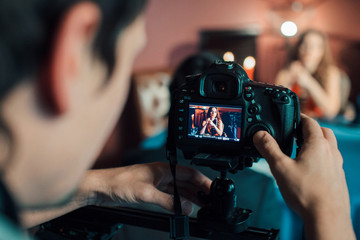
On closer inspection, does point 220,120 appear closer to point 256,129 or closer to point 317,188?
point 256,129

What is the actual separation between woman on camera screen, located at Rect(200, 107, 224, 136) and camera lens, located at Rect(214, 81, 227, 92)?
0.04m

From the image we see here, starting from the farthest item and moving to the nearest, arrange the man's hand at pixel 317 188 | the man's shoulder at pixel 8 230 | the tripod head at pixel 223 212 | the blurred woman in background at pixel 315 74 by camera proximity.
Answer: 1. the blurred woman in background at pixel 315 74
2. the tripod head at pixel 223 212
3. the man's hand at pixel 317 188
4. the man's shoulder at pixel 8 230

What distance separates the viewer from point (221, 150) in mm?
652

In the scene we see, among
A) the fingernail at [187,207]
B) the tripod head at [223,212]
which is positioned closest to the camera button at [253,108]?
the tripod head at [223,212]

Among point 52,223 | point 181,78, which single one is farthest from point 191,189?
point 181,78

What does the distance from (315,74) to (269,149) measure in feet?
7.10

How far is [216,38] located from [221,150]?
2.69m

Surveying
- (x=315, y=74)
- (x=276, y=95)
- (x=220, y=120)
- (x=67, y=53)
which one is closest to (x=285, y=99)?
(x=276, y=95)

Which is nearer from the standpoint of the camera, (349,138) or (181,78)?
(349,138)

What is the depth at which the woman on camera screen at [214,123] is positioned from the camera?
2.10 ft

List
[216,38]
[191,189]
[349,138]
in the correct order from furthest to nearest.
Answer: [216,38] < [349,138] < [191,189]

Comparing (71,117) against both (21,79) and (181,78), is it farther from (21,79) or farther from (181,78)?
(181,78)

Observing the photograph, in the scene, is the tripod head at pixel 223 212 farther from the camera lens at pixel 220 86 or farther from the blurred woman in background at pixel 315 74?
the blurred woman in background at pixel 315 74

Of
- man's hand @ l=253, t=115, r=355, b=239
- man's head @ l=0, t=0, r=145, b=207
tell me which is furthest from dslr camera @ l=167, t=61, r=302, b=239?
man's head @ l=0, t=0, r=145, b=207
